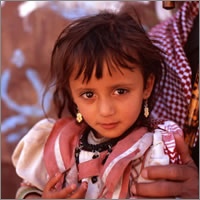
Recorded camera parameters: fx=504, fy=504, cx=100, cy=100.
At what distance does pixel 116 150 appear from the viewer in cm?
149

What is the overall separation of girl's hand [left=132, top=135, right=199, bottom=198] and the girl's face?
15cm

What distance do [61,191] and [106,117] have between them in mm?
258

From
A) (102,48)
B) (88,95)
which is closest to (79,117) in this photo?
(88,95)

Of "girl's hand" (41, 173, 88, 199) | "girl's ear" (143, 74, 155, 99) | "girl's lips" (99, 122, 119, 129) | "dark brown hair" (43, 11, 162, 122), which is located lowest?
"girl's hand" (41, 173, 88, 199)

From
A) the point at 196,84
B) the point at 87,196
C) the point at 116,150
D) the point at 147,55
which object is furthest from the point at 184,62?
the point at 87,196

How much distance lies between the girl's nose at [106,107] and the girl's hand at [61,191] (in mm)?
230

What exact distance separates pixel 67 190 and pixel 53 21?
1109mm

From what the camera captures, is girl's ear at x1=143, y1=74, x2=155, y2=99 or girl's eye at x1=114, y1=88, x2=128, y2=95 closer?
girl's eye at x1=114, y1=88, x2=128, y2=95

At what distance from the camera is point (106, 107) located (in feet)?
4.56

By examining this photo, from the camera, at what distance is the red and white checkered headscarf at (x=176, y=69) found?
5.85 ft

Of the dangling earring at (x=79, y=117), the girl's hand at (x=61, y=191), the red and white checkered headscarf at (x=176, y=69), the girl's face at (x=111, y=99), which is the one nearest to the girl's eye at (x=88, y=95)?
the girl's face at (x=111, y=99)

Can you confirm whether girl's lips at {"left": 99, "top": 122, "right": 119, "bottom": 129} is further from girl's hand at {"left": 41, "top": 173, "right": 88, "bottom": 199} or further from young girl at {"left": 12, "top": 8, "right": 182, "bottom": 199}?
girl's hand at {"left": 41, "top": 173, "right": 88, "bottom": 199}

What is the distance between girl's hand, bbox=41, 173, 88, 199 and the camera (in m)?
1.45

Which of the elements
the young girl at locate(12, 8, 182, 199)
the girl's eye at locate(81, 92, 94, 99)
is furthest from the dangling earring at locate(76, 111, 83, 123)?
the girl's eye at locate(81, 92, 94, 99)
